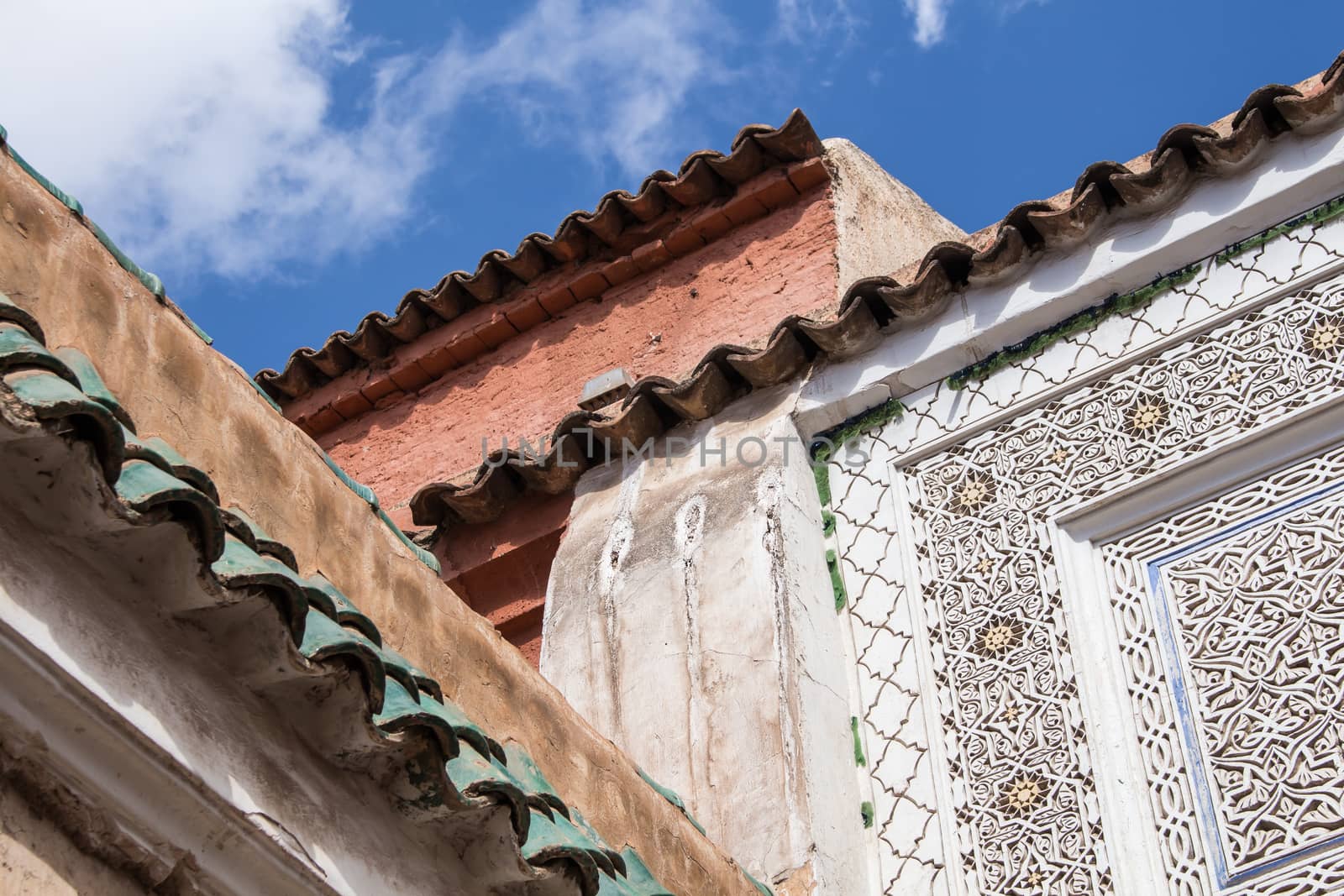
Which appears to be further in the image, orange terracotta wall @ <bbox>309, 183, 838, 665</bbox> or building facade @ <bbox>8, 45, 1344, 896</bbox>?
orange terracotta wall @ <bbox>309, 183, 838, 665</bbox>

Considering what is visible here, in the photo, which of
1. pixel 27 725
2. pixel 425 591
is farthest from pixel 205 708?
pixel 425 591

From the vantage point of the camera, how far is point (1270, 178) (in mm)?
4918

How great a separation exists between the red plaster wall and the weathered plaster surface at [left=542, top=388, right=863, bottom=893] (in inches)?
30.0

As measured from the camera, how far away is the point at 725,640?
16.5ft

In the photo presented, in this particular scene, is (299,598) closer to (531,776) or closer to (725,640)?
(531,776)

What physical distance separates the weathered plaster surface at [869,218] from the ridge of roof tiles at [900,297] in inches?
31.8

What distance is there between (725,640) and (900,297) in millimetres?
1054

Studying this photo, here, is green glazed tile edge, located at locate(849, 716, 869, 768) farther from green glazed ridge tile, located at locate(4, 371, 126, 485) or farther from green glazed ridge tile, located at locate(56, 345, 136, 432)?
green glazed ridge tile, located at locate(4, 371, 126, 485)

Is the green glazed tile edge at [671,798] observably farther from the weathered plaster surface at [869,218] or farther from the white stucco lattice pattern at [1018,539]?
the weathered plaster surface at [869,218]

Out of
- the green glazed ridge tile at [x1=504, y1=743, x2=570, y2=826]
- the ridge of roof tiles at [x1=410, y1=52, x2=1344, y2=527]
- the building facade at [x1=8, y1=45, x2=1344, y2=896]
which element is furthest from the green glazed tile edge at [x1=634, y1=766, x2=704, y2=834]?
the ridge of roof tiles at [x1=410, y1=52, x2=1344, y2=527]

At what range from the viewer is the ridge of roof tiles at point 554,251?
6609mm

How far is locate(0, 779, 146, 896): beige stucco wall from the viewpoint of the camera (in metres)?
2.52

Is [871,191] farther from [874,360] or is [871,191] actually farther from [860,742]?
[860,742]

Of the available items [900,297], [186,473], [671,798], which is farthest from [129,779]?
[900,297]
